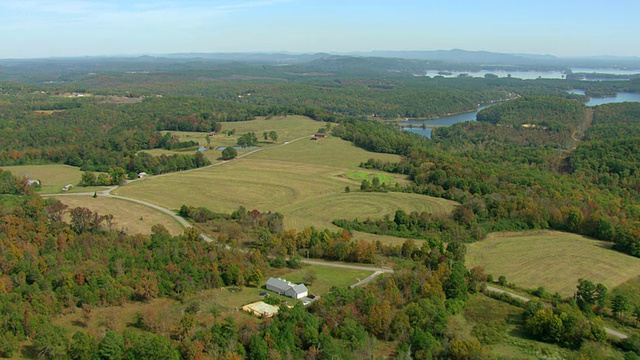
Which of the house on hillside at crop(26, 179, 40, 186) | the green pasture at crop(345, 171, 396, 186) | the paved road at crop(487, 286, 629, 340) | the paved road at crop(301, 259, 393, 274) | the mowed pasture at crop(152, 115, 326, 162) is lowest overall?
the paved road at crop(301, 259, 393, 274)

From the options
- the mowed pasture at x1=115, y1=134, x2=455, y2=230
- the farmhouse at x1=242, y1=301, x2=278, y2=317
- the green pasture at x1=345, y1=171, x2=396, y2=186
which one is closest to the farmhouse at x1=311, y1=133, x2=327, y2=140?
the mowed pasture at x1=115, y1=134, x2=455, y2=230

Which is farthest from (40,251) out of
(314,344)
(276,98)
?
(276,98)

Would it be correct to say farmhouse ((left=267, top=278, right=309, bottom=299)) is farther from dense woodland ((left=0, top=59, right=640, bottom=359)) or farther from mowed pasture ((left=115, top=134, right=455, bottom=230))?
mowed pasture ((left=115, top=134, right=455, bottom=230))

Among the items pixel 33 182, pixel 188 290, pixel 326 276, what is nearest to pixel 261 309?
pixel 188 290

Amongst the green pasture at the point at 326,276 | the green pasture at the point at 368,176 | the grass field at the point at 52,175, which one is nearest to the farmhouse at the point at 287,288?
the green pasture at the point at 326,276

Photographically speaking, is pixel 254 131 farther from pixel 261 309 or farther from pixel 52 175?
pixel 261 309

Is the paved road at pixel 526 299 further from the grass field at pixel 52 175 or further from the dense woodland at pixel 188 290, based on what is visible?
the grass field at pixel 52 175

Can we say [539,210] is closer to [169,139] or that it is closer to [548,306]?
[548,306]
